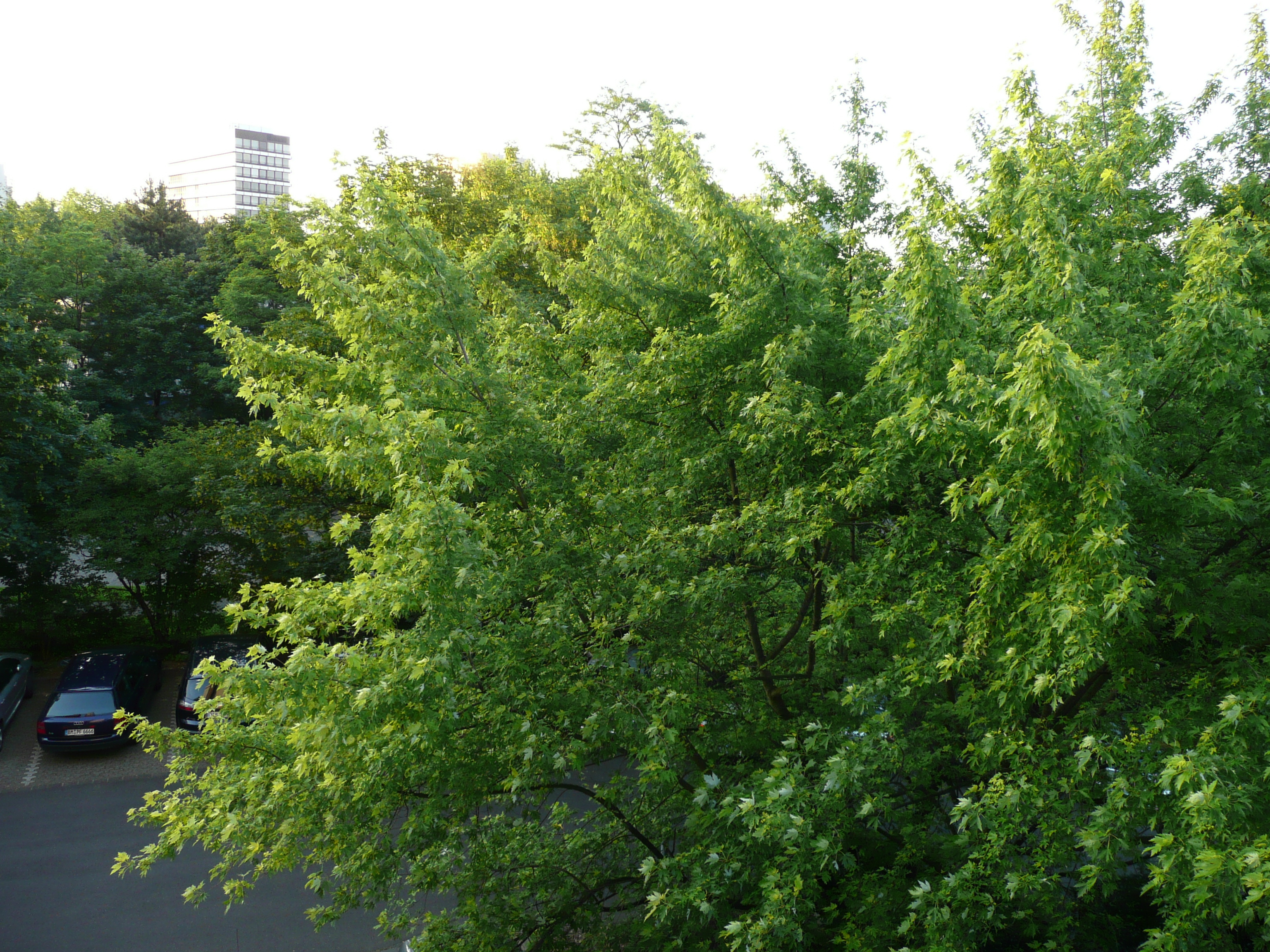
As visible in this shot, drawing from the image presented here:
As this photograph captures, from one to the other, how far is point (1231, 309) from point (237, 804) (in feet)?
23.5

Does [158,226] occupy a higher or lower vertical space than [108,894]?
higher


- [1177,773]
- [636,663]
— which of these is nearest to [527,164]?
[636,663]

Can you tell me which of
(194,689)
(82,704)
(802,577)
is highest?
(802,577)

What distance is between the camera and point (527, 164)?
22.7 metres

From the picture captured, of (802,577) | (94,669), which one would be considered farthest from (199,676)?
(802,577)

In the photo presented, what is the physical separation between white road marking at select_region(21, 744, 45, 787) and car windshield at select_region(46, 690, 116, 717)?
991mm

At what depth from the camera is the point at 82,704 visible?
47.1 feet

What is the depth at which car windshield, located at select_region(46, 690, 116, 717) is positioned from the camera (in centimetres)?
1421

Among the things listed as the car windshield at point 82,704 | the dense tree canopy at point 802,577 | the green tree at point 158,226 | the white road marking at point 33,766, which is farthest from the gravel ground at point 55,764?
the green tree at point 158,226

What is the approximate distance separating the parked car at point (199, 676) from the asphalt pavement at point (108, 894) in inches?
47.5

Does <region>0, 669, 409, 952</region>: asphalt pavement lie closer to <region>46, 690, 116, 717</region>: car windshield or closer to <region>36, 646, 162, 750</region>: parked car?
<region>36, 646, 162, 750</region>: parked car

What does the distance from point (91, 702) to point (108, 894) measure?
5.14 meters

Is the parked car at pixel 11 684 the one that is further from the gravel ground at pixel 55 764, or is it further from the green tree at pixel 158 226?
the green tree at pixel 158 226

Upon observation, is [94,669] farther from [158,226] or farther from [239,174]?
[239,174]
